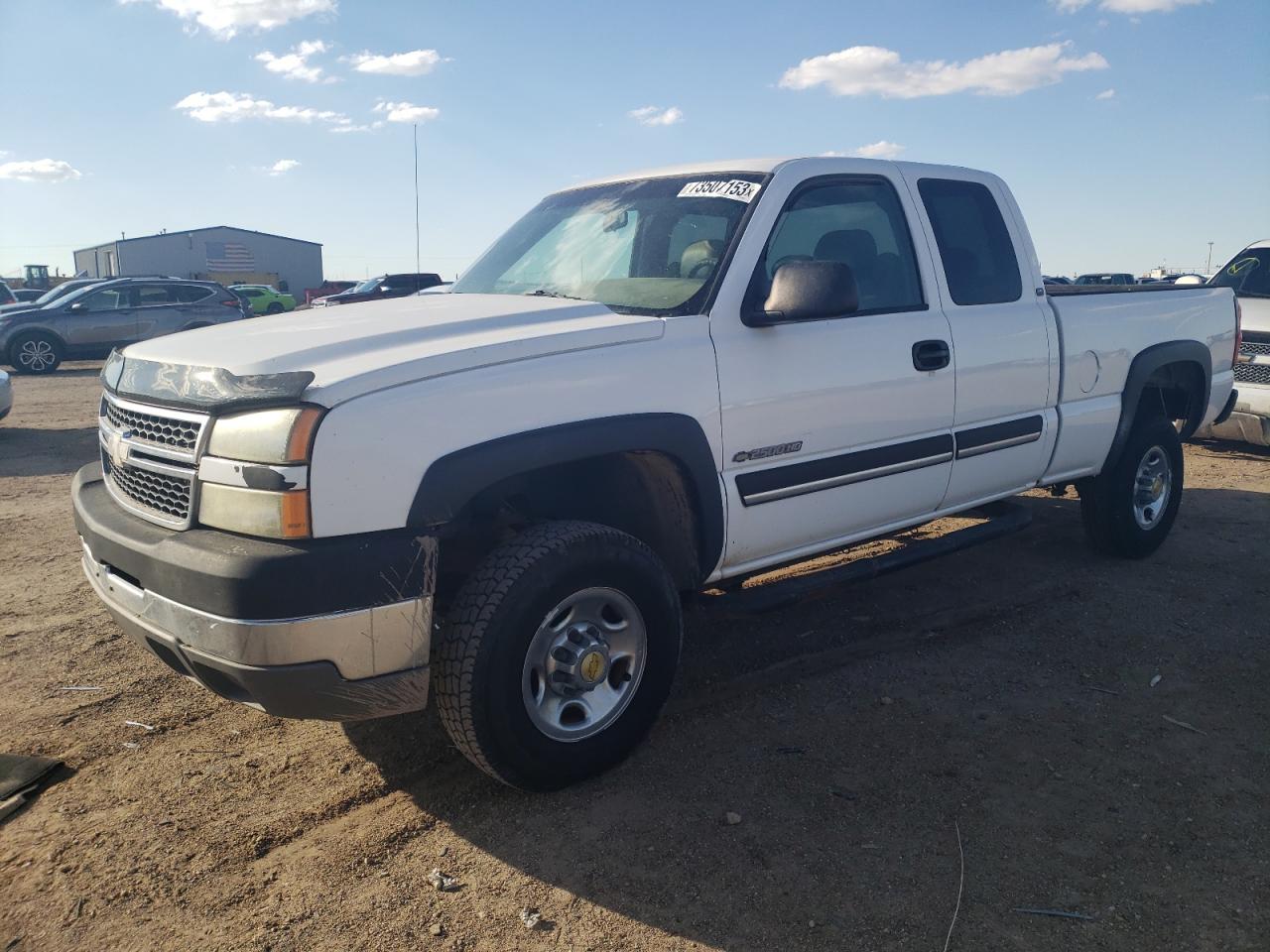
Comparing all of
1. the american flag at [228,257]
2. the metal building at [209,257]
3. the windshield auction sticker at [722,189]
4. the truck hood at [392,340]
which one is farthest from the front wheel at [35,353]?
the american flag at [228,257]

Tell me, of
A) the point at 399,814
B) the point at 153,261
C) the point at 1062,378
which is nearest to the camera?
the point at 399,814

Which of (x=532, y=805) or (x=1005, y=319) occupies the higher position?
(x=1005, y=319)

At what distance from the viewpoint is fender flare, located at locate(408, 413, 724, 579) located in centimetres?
269

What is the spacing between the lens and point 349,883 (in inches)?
105

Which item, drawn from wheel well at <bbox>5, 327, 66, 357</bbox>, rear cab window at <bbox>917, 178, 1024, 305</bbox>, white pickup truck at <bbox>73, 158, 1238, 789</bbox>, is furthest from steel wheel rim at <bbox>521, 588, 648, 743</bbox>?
wheel well at <bbox>5, 327, 66, 357</bbox>

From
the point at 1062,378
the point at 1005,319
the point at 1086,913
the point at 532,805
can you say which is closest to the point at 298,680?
the point at 532,805

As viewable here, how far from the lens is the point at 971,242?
4.58m

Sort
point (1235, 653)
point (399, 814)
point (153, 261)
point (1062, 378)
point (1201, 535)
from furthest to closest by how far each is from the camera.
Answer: point (153, 261)
point (1201, 535)
point (1062, 378)
point (1235, 653)
point (399, 814)

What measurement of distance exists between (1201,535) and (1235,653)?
2.19 m

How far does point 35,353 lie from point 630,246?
675 inches

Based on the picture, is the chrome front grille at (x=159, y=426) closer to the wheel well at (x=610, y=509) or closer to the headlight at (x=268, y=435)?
the headlight at (x=268, y=435)

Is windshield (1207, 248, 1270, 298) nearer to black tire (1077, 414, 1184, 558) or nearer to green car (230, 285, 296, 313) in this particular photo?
black tire (1077, 414, 1184, 558)

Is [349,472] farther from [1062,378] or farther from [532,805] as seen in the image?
[1062,378]

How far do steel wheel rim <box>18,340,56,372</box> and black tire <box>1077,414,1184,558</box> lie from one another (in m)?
17.8
